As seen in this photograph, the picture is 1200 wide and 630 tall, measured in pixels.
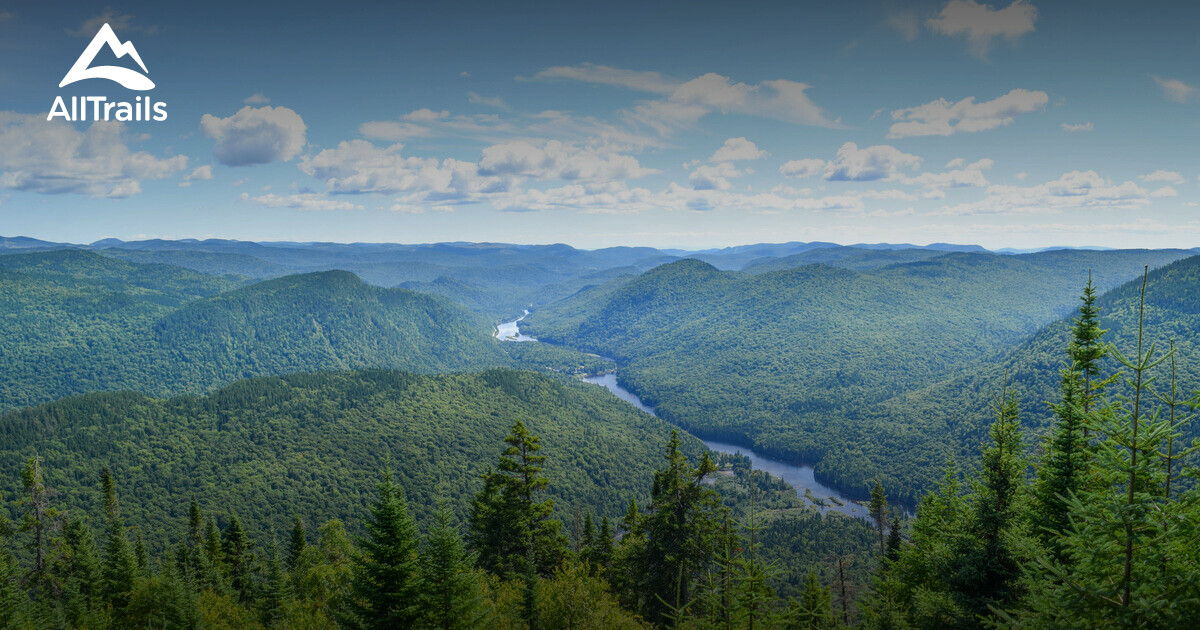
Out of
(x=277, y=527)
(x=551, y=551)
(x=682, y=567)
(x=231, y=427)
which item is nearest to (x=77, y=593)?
(x=551, y=551)

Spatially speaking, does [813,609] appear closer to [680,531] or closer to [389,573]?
[680,531]

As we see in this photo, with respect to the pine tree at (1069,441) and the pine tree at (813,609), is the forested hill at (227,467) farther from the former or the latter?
the pine tree at (1069,441)

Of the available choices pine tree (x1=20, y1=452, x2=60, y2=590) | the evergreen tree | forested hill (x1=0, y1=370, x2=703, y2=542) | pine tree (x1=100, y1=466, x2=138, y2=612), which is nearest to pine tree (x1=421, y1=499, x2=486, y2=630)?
the evergreen tree

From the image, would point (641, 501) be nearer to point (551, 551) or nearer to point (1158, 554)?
point (551, 551)

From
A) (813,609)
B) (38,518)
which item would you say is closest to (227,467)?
(38,518)

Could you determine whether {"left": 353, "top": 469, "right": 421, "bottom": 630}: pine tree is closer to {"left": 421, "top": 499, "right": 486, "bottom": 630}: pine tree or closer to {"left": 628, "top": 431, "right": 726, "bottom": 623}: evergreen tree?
{"left": 421, "top": 499, "right": 486, "bottom": 630}: pine tree

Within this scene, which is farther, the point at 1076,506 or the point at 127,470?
the point at 127,470

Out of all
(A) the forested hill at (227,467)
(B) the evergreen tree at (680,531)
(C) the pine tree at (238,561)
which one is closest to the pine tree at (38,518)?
(C) the pine tree at (238,561)
